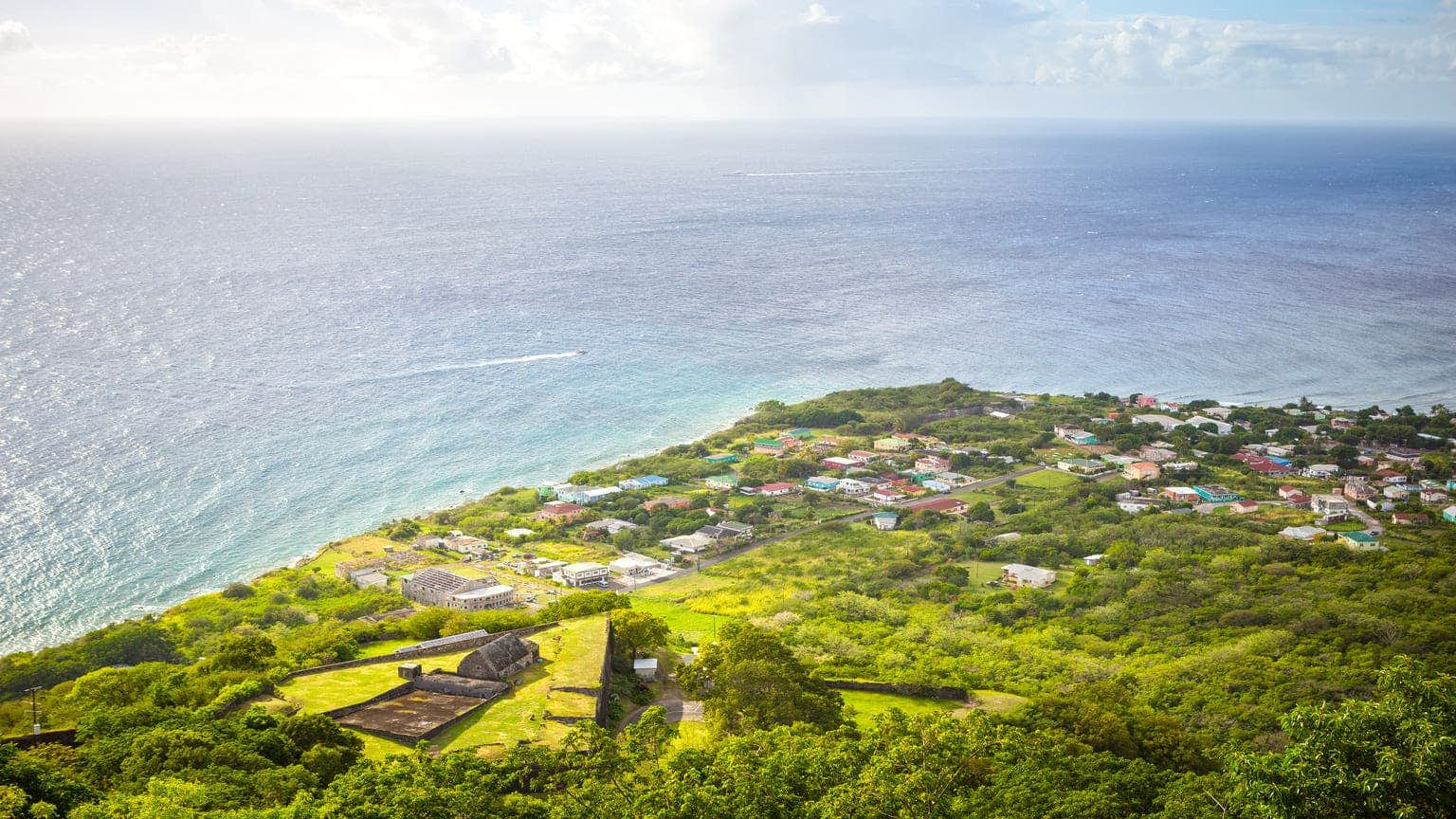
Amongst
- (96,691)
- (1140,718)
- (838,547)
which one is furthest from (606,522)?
(1140,718)

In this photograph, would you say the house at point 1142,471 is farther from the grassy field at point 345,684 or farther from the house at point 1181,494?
the grassy field at point 345,684

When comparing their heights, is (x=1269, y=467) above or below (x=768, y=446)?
below

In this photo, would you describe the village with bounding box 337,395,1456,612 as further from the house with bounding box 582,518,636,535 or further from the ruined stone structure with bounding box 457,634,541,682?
the ruined stone structure with bounding box 457,634,541,682

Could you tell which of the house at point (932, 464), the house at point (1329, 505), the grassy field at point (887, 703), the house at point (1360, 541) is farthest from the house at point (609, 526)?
the house at point (1329, 505)

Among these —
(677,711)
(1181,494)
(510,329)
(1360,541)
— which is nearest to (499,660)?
(677,711)

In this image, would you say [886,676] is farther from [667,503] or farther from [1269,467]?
[1269,467]

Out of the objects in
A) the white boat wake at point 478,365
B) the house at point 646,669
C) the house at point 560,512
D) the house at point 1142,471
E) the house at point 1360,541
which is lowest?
the house at point 560,512
